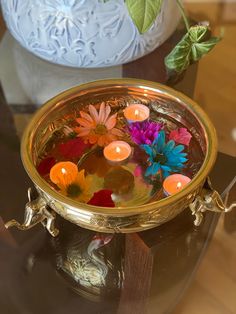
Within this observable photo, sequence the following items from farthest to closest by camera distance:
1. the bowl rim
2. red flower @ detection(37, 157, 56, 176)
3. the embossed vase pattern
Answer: the embossed vase pattern, red flower @ detection(37, 157, 56, 176), the bowl rim

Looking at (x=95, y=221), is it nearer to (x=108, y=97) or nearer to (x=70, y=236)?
(x=70, y=236)

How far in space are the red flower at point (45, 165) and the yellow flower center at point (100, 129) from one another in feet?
0.29

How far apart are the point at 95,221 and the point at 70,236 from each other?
10 centimetres

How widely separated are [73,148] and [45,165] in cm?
6

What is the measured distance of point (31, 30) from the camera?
92cm

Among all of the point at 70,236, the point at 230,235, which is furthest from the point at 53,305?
the point at 230,235

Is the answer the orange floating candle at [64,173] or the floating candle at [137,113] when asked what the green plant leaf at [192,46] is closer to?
the floating candle at [137,113]

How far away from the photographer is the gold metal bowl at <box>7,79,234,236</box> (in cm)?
64

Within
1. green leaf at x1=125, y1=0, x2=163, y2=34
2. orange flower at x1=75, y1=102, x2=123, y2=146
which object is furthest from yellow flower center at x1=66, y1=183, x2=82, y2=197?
green leaf at x1=125, y1=0, x2=163, y2=34

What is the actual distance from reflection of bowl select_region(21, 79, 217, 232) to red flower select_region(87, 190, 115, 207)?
39 millimetres

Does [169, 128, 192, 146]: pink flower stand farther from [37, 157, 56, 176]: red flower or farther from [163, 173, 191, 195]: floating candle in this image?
[37, 157, 56, 176]: red flower

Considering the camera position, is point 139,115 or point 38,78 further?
point 38,78

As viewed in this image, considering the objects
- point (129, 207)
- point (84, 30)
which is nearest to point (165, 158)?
point (129, 207)

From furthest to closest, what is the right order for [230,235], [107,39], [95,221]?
[107,39] < [230,235] < [95,221]
